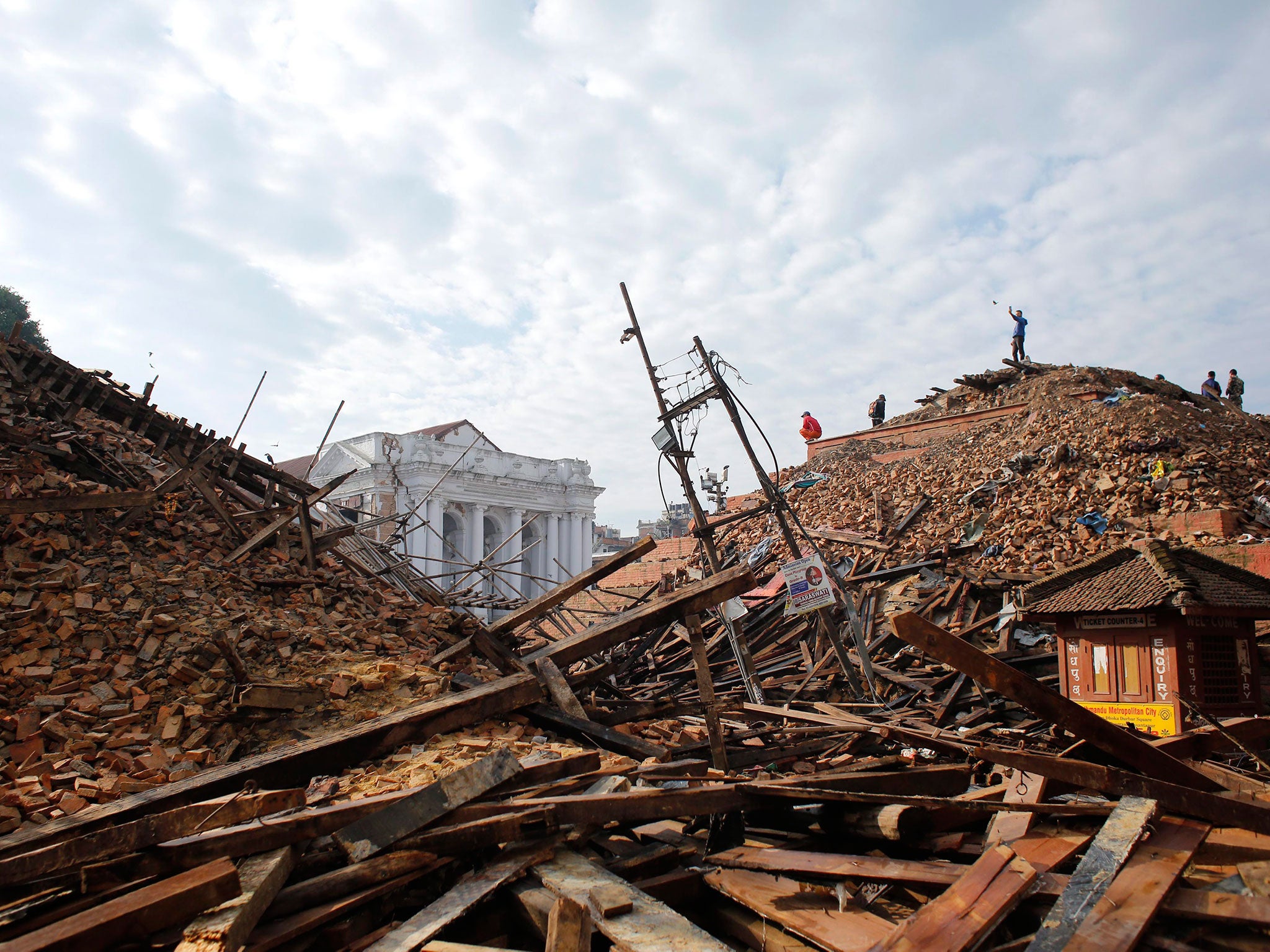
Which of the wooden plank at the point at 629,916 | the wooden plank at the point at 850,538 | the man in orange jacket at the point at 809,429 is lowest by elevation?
the wooden plank at the point at 629,916

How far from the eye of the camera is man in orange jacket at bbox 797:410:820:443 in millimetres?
28141

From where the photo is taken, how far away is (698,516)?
11.9m

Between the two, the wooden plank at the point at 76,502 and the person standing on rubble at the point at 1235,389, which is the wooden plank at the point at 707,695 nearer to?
the wooden plank at the point at 76,502

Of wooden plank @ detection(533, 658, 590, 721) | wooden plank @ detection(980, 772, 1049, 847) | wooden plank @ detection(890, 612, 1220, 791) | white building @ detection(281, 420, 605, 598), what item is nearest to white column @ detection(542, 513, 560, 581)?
white building @ detection(281, 420, 605, 598)

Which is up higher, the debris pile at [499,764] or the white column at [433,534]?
the white column at [433,534]

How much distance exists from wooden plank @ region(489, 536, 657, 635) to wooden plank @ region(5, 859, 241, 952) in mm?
4257

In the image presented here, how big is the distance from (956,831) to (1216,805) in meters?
1.24

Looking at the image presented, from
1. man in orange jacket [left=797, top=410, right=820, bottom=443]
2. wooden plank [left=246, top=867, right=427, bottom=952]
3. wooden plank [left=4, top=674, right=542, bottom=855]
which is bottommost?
wooden plank [left=246, top=867, right=427, bottom=952]

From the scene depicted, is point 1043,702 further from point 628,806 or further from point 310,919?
point 310,919

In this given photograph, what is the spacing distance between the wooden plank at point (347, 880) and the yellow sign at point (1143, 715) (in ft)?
26.3

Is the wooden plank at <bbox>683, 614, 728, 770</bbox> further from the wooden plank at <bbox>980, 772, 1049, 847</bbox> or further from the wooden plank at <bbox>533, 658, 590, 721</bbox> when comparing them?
the wooden plank at <bbox>533, 658, 590, 721</bbox>

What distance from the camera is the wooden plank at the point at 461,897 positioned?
3.27m

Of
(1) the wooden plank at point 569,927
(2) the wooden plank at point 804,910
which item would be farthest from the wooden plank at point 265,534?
(1) the wooden plank at point 569,927

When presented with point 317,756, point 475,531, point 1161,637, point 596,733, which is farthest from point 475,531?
point 317,756
